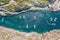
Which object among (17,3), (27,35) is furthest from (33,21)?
(17,3)

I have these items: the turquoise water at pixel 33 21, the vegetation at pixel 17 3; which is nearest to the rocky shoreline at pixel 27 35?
the turquoise water at pixel 33 21

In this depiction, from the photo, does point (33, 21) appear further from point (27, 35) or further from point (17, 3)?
point (17, 3)

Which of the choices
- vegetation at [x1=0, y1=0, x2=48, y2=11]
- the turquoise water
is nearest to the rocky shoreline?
the turquoise water

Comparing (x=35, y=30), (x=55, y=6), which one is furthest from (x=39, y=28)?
(x=55, y=6)

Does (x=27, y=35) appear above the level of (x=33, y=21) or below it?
below

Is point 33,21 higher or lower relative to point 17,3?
lower

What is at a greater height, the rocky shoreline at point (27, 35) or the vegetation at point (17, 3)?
the vegetation at point (17, 3)

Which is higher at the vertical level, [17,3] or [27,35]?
[17,3]

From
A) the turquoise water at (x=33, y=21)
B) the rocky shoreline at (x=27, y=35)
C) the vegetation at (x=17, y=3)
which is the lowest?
the rocky shoreline at (x=27, y=35)

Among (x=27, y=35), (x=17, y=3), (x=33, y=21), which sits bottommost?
(x=27, y=35)

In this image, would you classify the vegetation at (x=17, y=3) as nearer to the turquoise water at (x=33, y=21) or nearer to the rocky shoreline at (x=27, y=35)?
the turquoise water at (x=33, y=21)
